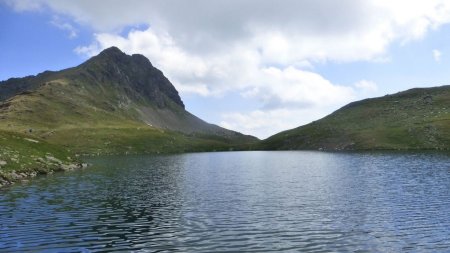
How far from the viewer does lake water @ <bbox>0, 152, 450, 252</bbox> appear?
115ft

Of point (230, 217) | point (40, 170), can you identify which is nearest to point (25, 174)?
point (40, 170)

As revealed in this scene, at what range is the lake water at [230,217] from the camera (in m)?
35.1

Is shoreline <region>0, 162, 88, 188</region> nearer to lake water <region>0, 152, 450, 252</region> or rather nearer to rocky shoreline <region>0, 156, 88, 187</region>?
rocky shoreline <region>0, 156, 88, 187</region>

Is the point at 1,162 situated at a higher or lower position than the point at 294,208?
higher

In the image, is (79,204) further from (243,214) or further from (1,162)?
(1,162)

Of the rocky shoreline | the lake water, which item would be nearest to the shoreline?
the rocky shoreline

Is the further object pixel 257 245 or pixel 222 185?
pixel 222 185

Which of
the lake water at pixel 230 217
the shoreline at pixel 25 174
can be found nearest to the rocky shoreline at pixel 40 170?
the shoreline at pixel 25 174

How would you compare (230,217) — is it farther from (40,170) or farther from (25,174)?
(40,170)

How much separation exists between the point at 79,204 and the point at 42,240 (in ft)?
68.5

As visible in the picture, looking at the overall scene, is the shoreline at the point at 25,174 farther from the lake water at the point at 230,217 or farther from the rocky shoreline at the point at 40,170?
the lake water at the point at 230,217

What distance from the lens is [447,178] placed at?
260 feet

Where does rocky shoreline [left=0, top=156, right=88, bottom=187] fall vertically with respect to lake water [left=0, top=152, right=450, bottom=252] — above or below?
above

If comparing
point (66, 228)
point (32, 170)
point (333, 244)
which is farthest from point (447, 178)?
point (32, 170)
